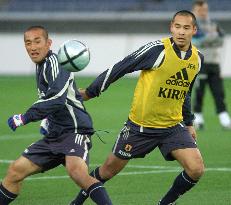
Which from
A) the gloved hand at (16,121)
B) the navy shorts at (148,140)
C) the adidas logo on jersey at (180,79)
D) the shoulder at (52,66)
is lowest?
the navy shorts at (148,140)

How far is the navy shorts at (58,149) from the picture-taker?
9.41m

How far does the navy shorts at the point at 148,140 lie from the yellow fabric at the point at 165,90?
68 mm

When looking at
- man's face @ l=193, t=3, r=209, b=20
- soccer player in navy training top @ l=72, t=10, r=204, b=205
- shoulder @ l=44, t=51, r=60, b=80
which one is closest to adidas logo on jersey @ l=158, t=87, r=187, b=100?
soccer player in navy training top @ l=72, t=10, r=204, b=205

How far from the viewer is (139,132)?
33.1 feet

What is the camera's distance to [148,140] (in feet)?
33.1

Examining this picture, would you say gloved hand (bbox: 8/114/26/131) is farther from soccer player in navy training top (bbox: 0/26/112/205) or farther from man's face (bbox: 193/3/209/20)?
man's face (bbox: 193/3/209/20)

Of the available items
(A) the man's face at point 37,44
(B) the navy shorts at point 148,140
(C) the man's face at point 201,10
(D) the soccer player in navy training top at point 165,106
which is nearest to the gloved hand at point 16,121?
(A) the man's face at point 37,44

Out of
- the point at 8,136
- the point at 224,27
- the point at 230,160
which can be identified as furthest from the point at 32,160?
the point at 224,27

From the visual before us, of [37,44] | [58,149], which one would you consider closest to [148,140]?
[58,149]

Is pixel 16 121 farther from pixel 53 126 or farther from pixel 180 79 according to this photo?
pixel 180 79

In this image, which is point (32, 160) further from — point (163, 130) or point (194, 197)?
point (194, 197)

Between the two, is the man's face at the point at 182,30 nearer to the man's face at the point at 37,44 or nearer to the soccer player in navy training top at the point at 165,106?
the soccer player in navy training top at the point at 165,106

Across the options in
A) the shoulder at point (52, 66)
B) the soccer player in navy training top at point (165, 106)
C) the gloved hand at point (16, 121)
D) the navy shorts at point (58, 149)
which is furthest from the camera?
the soccer player in navy training top at point (165, 106)

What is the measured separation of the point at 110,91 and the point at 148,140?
1873 centimetres
